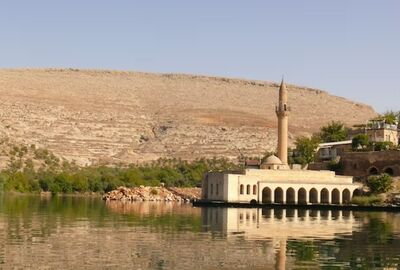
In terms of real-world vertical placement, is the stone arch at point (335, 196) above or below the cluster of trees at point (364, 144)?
below

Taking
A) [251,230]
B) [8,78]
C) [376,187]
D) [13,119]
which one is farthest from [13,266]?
[8,78]

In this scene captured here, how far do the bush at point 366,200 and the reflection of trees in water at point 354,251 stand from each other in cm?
2963

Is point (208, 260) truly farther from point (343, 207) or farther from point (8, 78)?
point (8, 78)

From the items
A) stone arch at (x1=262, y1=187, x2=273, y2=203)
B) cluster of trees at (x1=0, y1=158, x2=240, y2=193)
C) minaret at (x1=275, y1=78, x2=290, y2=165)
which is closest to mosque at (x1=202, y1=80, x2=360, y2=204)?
stone arch at (x1=262, y1=187, x2=273, y2=203)

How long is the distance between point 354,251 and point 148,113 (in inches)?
4946

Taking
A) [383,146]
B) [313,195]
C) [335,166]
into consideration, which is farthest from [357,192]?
[383,146]

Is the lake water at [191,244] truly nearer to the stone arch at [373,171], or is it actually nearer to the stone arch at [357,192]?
the stone arch at [357,192]

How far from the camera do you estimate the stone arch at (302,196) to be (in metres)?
69.5

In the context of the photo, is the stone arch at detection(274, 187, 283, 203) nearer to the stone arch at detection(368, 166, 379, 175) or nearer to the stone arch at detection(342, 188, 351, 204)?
the stone arch at detection(342, 188, 351, 204)

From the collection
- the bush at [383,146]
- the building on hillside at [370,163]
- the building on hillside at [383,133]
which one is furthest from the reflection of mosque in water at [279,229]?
the building on hillside at [383,133]

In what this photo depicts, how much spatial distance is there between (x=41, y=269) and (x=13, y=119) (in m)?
113

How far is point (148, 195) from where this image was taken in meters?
80.4

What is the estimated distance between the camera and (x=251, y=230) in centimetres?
3503

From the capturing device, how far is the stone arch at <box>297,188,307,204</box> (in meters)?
69.5
